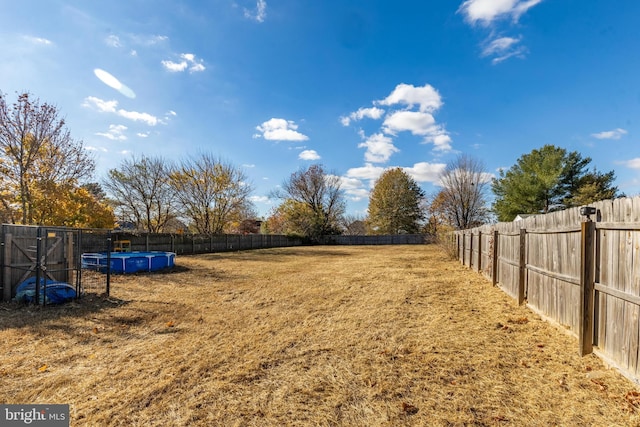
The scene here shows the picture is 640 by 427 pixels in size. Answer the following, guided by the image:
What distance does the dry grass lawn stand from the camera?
8.09ft

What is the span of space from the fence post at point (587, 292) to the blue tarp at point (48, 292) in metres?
8.60

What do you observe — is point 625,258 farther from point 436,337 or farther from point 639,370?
point 436,337

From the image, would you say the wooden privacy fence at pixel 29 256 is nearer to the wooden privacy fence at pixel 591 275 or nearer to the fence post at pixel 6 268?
the fence post at pixel 6 268

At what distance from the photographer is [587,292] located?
11.1 feet

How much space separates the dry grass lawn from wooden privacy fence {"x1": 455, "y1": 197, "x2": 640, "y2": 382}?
9.9 inches

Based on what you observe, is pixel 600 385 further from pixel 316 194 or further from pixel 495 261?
pixel 316 194

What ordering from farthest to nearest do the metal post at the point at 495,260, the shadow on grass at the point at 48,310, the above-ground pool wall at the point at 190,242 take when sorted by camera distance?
the above-ground pool wall at the point at 190,242 → the metal post at the point at 495,260 → the shadow on grass at the point at 48,310

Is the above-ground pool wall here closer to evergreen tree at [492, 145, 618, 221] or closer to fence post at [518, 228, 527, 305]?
fence post at [518, 228, 527, 305]

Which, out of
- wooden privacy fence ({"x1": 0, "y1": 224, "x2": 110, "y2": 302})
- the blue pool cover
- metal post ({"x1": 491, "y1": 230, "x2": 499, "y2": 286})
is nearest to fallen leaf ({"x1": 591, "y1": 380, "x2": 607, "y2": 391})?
metal post ({"x1": 491, "y1": 230, "x2": 499, "y2": 286})

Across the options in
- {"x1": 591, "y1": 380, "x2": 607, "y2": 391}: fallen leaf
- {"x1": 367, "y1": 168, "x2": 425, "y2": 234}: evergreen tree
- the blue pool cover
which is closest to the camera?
{"x1": 591, "y1": 380, "x2": 607, "y2": 391}: fallen leaf

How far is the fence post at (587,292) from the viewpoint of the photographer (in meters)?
3.38

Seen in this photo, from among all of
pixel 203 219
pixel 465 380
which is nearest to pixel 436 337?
pixel 465 380

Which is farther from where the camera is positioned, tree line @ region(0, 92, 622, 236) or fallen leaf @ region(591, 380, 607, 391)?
tree line @ region(0, 92, 622, 236)

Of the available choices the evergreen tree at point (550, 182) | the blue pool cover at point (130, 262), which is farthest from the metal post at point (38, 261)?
the evergreen tree at point (550, 182)
